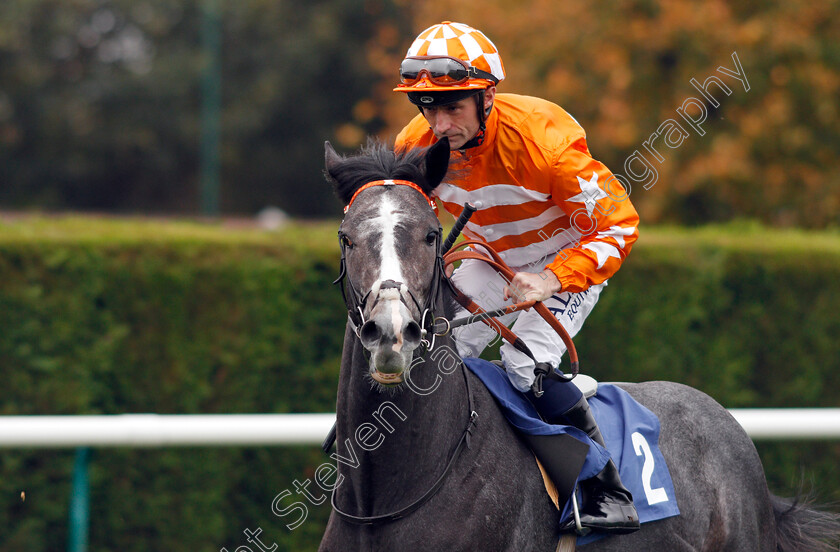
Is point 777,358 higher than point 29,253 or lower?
lower

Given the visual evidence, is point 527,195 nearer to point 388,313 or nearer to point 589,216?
point 589,216

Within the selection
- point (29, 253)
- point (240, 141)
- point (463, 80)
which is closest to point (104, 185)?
point (240, 141)

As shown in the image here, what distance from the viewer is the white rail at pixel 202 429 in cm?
410

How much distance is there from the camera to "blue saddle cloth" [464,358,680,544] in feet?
10.1

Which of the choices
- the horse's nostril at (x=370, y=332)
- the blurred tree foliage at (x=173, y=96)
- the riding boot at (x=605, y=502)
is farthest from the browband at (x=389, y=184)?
the blurred tree foliage at (x=173, y=96)

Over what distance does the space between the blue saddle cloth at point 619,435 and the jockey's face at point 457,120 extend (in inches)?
30.3

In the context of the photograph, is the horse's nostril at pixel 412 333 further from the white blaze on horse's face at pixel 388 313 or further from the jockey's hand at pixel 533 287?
the jockey's hand at pixel 533 287

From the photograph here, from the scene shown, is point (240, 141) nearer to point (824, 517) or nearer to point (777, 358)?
point (777, 358)

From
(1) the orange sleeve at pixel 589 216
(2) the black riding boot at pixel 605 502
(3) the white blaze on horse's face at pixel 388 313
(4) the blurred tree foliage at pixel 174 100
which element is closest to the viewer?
(3) the white blaze on horse's face at pixel 388 313

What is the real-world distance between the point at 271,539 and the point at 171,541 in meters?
0.56

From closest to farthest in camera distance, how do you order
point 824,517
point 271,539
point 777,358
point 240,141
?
point 824,517 < point 271,539 < point 777,358 < point 240,141

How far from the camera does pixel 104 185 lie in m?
28.2

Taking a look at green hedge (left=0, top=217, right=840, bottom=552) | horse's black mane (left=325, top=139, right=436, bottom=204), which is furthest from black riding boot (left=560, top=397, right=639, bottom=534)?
green hedge (left=0, top=217, right=840, bottom=552)

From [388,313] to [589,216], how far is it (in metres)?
1.12
